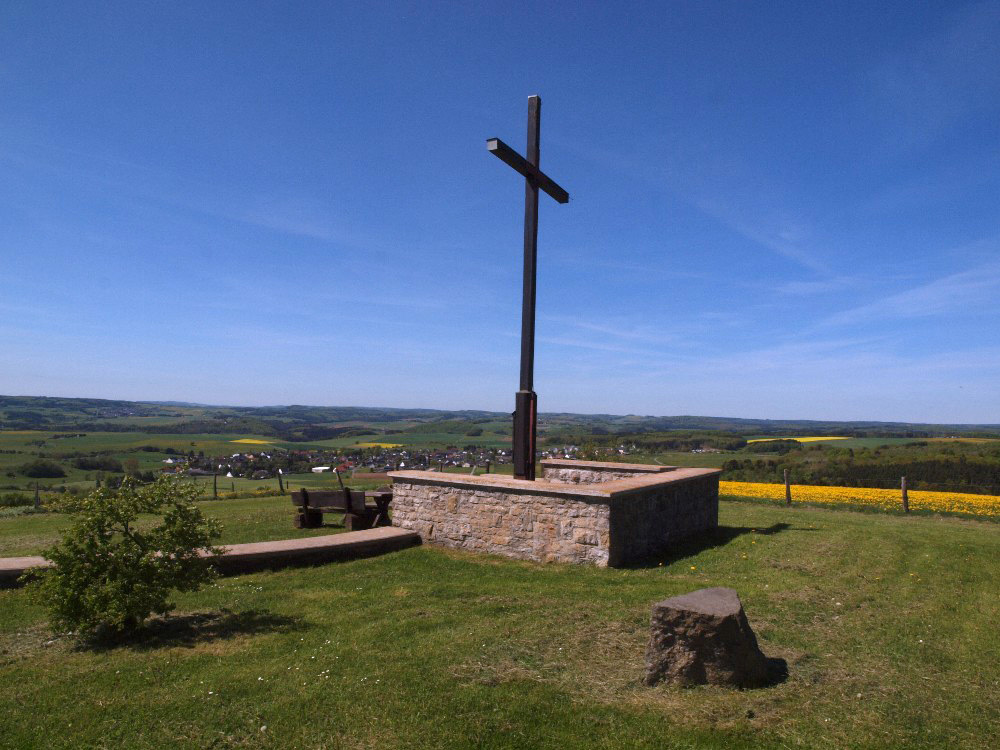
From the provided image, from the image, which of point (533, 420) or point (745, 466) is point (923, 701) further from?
point (745, 466)

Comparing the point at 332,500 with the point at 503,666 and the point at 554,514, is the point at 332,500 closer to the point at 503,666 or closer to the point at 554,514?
the point at 554,514

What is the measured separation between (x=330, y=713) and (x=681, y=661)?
7.83 ft

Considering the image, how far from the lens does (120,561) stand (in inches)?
205

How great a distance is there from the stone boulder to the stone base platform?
3763mm

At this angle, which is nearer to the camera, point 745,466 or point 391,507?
point 391,507

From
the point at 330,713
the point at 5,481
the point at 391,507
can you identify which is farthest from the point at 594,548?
the point at 5,481

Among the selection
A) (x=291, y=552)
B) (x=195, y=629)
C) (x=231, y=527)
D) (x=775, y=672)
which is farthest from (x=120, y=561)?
(x=231, y=527)

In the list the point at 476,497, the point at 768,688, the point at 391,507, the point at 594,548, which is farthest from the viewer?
the point at 391,507

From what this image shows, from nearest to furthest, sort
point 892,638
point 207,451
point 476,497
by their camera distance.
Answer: point 892,638, point 476,497, point 207,451

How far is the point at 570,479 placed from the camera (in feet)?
42.1

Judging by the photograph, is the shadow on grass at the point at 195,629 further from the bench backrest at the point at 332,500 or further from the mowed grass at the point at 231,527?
the bench backrest at the point at 332,500

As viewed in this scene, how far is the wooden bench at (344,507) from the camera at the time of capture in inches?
426

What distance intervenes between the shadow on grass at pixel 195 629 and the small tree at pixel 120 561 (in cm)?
12

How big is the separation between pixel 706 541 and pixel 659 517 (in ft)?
4.29
